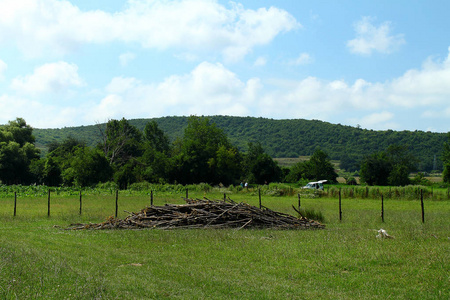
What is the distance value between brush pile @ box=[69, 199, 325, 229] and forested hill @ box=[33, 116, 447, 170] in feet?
418

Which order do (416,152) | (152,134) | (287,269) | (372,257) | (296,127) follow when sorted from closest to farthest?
(287,269)
(372,257)
(152,134)
(416,152)
(296,127)

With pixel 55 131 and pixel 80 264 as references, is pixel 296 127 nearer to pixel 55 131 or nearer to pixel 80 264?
pixel 55 131

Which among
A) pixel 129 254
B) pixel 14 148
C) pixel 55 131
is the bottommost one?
pixel 129 254

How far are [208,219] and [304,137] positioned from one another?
158 metres

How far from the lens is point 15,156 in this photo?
2822 inches

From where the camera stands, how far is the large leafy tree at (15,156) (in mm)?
70281

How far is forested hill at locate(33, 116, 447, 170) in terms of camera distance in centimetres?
14912

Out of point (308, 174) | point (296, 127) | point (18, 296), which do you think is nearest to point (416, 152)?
point (296, 127)

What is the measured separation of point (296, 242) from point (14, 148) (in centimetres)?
6907

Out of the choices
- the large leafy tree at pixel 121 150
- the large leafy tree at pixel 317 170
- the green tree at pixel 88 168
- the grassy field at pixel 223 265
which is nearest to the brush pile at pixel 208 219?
the grassy field at pixel 223 265

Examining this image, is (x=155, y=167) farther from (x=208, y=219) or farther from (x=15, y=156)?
(x=208, y=219)

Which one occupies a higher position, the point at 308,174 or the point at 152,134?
the point at 152,134

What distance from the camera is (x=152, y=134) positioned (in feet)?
321

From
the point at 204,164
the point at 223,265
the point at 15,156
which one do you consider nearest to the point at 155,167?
the point at 204,164
